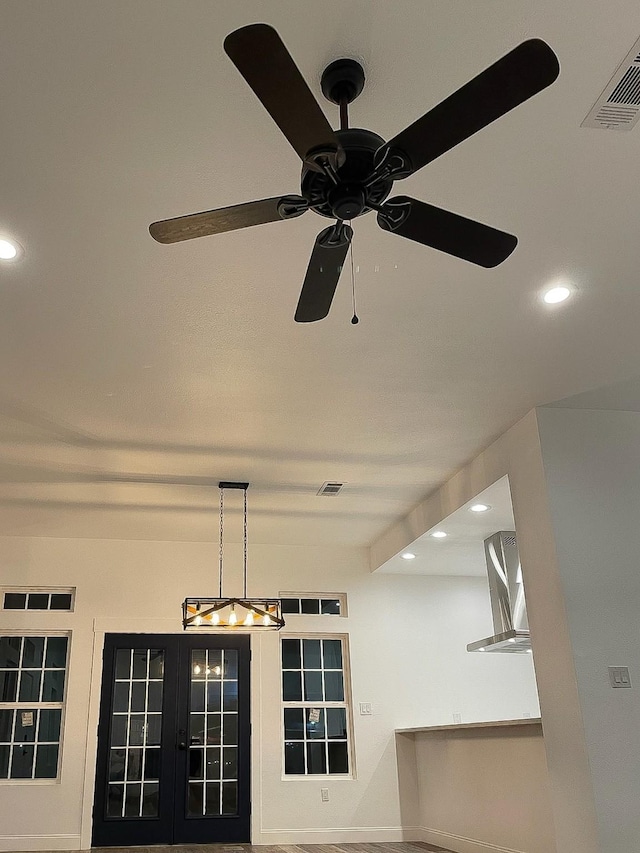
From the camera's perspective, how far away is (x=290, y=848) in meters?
6.45

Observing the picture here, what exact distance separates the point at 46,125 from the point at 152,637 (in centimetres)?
563

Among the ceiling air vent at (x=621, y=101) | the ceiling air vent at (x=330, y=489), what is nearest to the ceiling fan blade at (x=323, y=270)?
the ceiling air vent at (x=621, y=101)

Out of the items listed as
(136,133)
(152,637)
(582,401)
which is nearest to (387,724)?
(152,637)

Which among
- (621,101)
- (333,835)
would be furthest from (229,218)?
(333,835)

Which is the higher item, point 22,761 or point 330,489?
point 330,489

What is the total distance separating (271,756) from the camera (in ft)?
23.0

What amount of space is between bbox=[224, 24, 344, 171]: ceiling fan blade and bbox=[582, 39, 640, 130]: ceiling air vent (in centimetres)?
112

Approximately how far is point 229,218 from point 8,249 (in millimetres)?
1470

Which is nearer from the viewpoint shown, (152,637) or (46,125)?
(46,125)

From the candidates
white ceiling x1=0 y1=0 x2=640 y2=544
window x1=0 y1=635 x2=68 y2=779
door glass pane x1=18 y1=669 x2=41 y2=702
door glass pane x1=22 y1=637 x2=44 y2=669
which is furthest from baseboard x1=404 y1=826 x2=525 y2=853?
door glass pane x1=22 y1=637 x2=44 y2=669

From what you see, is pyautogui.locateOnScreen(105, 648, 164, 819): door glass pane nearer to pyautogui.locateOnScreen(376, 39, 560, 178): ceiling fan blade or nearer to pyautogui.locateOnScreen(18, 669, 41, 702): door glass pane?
pyautogui.locateOnScreen(18, 669, 41, 702): door glass pane

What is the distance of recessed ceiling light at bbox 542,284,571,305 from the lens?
351cm

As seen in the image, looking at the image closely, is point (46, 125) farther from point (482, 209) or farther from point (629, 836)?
point (629, 836)

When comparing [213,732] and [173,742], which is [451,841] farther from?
[173,742]
